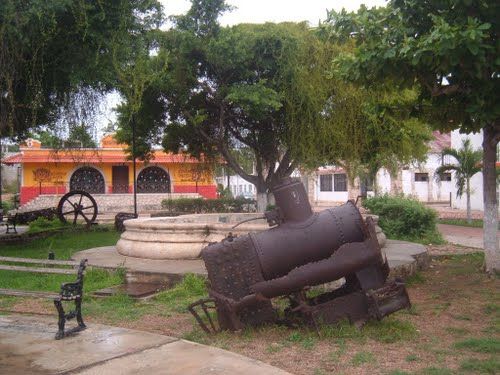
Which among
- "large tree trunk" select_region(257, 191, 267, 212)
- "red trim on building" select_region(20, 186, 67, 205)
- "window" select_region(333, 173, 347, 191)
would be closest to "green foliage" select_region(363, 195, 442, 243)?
"large tree trunk" select_region(257, 191, 267, 212)

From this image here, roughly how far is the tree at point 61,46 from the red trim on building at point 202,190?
1000 inches

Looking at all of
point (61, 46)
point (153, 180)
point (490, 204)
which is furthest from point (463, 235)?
point (153, 180)

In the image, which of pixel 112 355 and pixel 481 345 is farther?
pixel 481 345

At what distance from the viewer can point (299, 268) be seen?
5305 millimetres

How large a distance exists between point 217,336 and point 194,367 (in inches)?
37.6

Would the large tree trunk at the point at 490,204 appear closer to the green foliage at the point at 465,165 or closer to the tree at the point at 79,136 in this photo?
the tree at the point at 79,136

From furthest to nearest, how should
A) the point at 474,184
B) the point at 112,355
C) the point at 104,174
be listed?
1. the point at 104,174
2. the point at 474,184
3. the point at 112,355

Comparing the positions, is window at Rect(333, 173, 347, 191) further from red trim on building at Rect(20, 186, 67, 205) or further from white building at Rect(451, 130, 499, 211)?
red trim on building at Rect(20, 186, 67, 205)

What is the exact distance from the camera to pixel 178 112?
59.1 feet

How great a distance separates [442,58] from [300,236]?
120 inches

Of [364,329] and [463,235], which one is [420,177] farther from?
[364,329]

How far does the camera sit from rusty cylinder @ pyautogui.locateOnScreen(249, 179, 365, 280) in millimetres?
5469

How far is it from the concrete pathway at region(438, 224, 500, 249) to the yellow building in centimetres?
1929

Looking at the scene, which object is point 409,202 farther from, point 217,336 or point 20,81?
point 217,336
